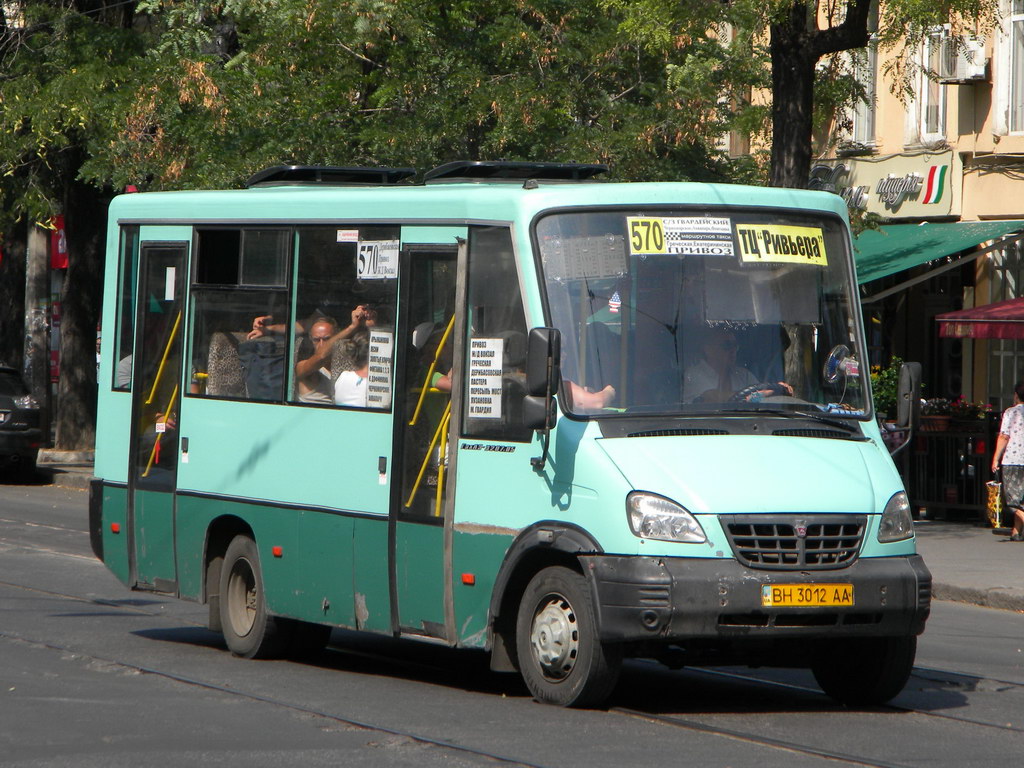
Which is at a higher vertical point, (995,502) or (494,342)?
(494,342)

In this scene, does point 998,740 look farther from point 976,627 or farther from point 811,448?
point 976,627

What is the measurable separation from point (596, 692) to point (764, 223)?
2412mm

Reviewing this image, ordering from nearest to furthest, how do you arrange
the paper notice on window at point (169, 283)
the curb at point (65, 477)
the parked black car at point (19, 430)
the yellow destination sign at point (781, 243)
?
the yellow destination sign at point (781, 243) < the paper notice on window at point (169, 283) < the curb at point (65, 477) < the parked black car at point (19, 430)

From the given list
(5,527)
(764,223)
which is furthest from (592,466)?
(5,527)

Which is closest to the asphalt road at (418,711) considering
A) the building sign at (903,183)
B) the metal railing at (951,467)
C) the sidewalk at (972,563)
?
the sidewalk at (972,563)

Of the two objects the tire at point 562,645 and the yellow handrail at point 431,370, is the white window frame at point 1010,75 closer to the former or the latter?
the yellow handrail at point 431,370

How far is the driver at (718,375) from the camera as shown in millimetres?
8484

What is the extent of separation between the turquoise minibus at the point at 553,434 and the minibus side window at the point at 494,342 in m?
0.01

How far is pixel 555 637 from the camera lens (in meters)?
8.25

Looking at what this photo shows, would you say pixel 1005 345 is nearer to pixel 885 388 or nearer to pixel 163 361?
pixel 885 388

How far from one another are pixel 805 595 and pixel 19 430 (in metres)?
19.8

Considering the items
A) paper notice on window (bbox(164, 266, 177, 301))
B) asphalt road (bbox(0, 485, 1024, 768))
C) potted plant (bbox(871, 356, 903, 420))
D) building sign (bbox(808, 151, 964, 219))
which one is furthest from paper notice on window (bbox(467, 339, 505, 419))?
building sign (bbox(808, 151, 964, 219))

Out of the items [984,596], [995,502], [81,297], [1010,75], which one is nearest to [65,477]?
[81,297]

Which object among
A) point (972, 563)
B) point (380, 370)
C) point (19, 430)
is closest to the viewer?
point (380, 370)
